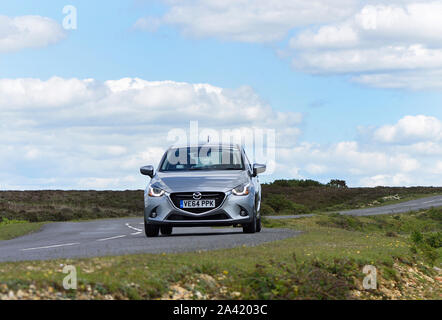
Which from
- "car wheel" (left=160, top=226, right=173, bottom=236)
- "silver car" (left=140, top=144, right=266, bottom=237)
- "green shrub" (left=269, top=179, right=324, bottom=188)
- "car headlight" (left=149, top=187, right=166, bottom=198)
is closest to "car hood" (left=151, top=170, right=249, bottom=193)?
"silver car" (left=140, top=144, right=266, bottom=237)

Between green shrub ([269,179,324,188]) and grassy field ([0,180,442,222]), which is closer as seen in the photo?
grassy field ([0,180,442,222])

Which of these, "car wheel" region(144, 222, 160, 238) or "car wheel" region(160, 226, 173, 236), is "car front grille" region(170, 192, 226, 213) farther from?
"car wheel" region(160, 226, 173, 236)

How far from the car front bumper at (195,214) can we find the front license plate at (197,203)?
0.13 m

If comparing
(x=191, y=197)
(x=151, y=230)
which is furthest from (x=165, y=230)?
(x=191, y=197)

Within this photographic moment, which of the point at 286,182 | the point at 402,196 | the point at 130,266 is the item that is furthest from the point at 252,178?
the point at 286,182

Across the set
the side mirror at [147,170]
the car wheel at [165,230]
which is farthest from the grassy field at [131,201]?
the side mirror at [147,170]

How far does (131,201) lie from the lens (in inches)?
2835

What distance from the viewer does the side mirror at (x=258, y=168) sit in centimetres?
1988

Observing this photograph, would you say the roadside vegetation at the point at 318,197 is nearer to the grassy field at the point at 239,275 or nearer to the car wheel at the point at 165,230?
the car wheel at the point at 165,230

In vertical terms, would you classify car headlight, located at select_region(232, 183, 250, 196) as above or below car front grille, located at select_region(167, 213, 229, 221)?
above

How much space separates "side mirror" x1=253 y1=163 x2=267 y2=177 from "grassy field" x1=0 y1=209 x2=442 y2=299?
12.8ft

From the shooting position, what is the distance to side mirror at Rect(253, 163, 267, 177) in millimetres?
19875

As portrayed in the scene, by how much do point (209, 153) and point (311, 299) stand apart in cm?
959
